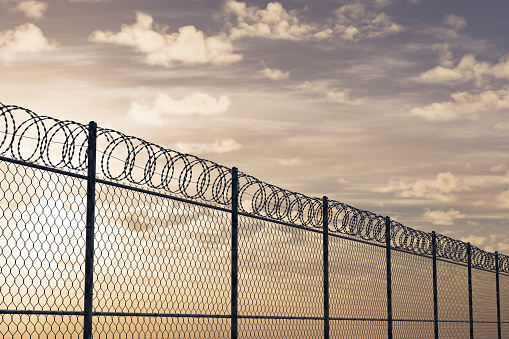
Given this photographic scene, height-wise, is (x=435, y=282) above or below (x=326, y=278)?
above

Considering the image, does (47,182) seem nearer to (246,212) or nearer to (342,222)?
(246,212)

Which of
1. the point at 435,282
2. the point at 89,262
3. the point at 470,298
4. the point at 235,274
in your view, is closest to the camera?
the point at 89,262

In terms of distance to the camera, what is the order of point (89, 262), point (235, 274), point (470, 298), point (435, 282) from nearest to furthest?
point (89, 262), point (235, 274), point (435, 282), point (470, 298)

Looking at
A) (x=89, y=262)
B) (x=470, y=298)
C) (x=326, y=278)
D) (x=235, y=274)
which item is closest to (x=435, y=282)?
(x=470, y=298)

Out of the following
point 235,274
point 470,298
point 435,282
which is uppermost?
point 435,282

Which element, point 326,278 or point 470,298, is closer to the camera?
point 326,278

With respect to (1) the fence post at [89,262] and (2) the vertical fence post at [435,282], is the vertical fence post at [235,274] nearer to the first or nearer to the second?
(1) the fence post at [89,262]

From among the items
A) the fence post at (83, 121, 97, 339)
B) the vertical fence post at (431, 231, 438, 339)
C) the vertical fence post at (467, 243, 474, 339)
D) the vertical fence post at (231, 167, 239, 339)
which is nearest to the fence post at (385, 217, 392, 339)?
the vertical fence post at (431, 231, 438, 339)

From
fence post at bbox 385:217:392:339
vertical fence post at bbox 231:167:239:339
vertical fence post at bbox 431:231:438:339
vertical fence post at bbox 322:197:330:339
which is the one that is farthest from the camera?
vertical fence post at bbox 431:231:438:339

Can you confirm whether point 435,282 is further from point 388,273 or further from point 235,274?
point 235,274

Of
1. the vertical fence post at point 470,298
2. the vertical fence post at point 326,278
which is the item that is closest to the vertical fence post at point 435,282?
the vertical fence post at point 470,298

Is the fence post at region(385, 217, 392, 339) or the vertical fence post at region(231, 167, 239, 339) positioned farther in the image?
the fence post at region(385, 217, 392, 339)

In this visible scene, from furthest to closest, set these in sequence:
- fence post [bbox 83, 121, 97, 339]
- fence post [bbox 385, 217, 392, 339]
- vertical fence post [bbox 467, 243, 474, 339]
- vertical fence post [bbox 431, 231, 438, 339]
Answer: vertical fence post [bbox 467, 243, 474, 339]
vertical fence post [bbox 431, 231, 438, 339]
fence post [bbox 385, 217, 392, 339]
fence post [bbox 83, 121, 97, 339]

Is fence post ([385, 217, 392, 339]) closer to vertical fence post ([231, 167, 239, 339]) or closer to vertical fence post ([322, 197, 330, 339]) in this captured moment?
vertical fence post ([322, 197, 330, 339])
